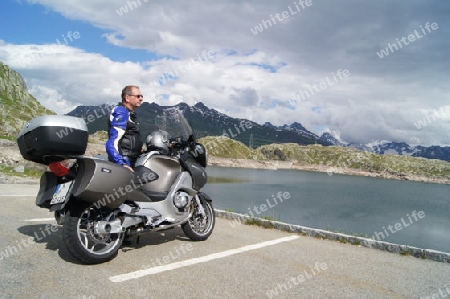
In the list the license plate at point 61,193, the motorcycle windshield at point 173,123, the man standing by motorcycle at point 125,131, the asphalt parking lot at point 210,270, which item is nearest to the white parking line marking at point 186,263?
the asphalt parking lot at point 210,270

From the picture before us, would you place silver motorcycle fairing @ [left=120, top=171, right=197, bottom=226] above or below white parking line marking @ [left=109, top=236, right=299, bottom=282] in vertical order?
above

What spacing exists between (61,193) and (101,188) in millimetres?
544

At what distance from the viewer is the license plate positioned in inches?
184

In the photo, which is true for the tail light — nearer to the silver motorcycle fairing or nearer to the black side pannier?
the black side pannier

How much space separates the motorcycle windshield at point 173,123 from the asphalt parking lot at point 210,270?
6.35 feet

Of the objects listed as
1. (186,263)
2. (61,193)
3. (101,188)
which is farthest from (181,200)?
(61,193)

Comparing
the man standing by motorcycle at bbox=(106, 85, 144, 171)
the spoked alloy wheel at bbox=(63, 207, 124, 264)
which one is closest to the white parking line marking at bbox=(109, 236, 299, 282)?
the spoked alloy wheel at bbox=(63, 207, 124, 264)

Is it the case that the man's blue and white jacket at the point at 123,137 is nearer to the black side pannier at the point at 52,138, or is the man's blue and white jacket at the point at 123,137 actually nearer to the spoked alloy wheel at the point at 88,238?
the black side pannier at the point at 52,138

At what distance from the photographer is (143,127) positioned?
595 cm

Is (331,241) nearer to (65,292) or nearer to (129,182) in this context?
(129,182)

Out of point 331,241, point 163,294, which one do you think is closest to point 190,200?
point 163,294

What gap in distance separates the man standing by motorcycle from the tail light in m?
0.66

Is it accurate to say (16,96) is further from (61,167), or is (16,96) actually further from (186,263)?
(186,263)

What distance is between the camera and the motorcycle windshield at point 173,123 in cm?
636
